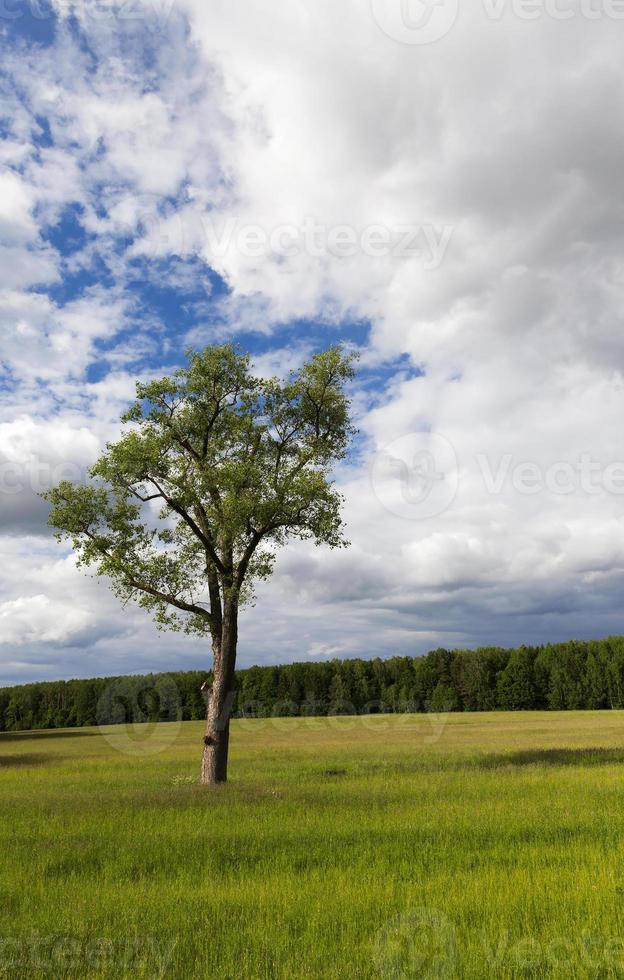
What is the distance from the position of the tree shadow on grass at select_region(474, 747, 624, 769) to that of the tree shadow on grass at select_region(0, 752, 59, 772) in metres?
27.7

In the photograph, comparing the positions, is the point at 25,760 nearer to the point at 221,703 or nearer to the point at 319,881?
the point at 221,703

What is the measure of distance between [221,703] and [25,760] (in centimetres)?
2819

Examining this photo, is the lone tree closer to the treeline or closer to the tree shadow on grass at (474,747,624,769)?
the tree shadow on grass at (474,747,624,769)

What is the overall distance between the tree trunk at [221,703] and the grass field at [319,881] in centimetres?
334

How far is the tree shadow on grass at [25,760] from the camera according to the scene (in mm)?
42531

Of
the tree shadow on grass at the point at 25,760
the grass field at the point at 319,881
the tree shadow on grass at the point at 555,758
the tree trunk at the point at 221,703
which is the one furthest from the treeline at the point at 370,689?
the grass field at the point at 319,881

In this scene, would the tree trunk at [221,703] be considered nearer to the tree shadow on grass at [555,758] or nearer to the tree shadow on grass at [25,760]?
the tree shadow on grass at [555,758]

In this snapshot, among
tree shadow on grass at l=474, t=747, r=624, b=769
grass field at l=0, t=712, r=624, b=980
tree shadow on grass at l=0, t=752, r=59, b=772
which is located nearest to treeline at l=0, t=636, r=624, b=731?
tree shadow on grass at l=0, t=752, r=59, b=772

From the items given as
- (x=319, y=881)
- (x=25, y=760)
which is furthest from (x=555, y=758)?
(x=25, y=760)

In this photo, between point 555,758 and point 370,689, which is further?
point 370,689

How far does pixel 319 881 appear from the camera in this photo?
10578 millimetres

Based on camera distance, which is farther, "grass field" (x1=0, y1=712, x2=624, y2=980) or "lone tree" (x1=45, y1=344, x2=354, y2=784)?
"lone tree" (x1=45, y1=344, x2=354, y2=784)

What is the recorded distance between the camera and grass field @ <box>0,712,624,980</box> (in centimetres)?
Answer: 747

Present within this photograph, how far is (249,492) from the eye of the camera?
2622cm
